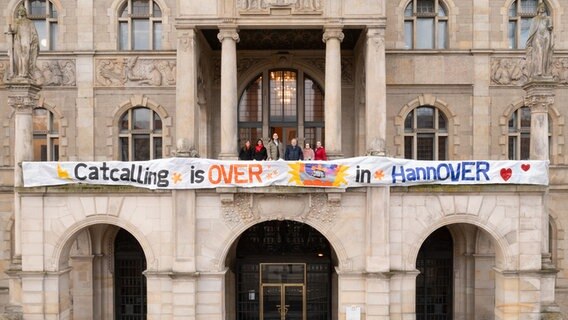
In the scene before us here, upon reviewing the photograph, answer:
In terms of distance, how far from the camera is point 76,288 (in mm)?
24109

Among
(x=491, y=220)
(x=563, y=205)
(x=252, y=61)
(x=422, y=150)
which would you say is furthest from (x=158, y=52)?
(x=563, y=205)

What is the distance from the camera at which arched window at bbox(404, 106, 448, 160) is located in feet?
79.5

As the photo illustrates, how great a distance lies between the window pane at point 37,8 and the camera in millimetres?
24344

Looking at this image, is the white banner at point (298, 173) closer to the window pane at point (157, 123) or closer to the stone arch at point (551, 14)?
the window pane at point (157, 123)

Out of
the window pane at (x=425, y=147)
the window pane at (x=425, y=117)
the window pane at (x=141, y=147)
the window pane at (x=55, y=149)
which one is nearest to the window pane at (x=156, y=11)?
the window pane at (x=141, y=147)

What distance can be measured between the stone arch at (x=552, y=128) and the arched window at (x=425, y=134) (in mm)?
2516

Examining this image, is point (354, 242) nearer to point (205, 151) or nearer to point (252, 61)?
point (205, 151)

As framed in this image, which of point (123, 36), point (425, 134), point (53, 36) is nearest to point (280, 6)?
point (123, 36)

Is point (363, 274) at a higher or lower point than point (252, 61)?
lower

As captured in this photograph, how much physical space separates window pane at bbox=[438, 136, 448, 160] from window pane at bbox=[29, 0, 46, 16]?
19398mm

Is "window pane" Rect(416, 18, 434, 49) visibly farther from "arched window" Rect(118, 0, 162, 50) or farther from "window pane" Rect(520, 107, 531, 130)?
"arched window" Rect(118, 0, 162, 50)

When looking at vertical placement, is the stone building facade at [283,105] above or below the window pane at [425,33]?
below

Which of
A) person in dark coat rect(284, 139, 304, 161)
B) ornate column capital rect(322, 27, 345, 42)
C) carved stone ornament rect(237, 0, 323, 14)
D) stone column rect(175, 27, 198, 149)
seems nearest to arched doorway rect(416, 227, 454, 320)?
person in dark coat rect(284, 139, 304, 161)

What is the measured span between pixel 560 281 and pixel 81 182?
2141 centimetres
